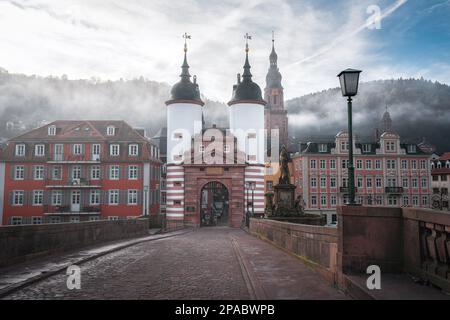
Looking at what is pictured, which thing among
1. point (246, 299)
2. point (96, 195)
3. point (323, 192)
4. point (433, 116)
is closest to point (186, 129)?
point (96, 195)

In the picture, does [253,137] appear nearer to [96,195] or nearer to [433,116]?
[96,195]

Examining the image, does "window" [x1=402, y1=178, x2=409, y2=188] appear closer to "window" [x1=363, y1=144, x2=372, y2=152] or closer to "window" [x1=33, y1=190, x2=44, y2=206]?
"window" [x1=363, y1=144, x2=372, y2=152]

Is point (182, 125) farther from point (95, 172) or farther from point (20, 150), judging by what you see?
point (20, 150)

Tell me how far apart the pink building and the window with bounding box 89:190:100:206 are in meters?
25.4

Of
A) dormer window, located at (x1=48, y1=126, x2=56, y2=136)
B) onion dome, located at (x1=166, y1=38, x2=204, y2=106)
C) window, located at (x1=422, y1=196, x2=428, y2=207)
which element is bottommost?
window, located at (x1=422, y1=196, x2=428, y2=207)

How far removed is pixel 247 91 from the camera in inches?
1766

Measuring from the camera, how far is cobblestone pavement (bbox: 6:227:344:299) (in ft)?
23.8

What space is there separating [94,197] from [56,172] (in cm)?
504

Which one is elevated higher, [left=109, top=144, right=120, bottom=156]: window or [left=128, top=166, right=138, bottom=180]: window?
[left=109, top=144, right=120, bottom=156]: window

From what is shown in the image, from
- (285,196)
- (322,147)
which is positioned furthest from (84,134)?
(322,147)

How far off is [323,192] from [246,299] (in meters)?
47.8

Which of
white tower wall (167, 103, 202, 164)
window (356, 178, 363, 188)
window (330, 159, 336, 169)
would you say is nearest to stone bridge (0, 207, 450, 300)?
white tower wall (167, 103, 202, 164)
